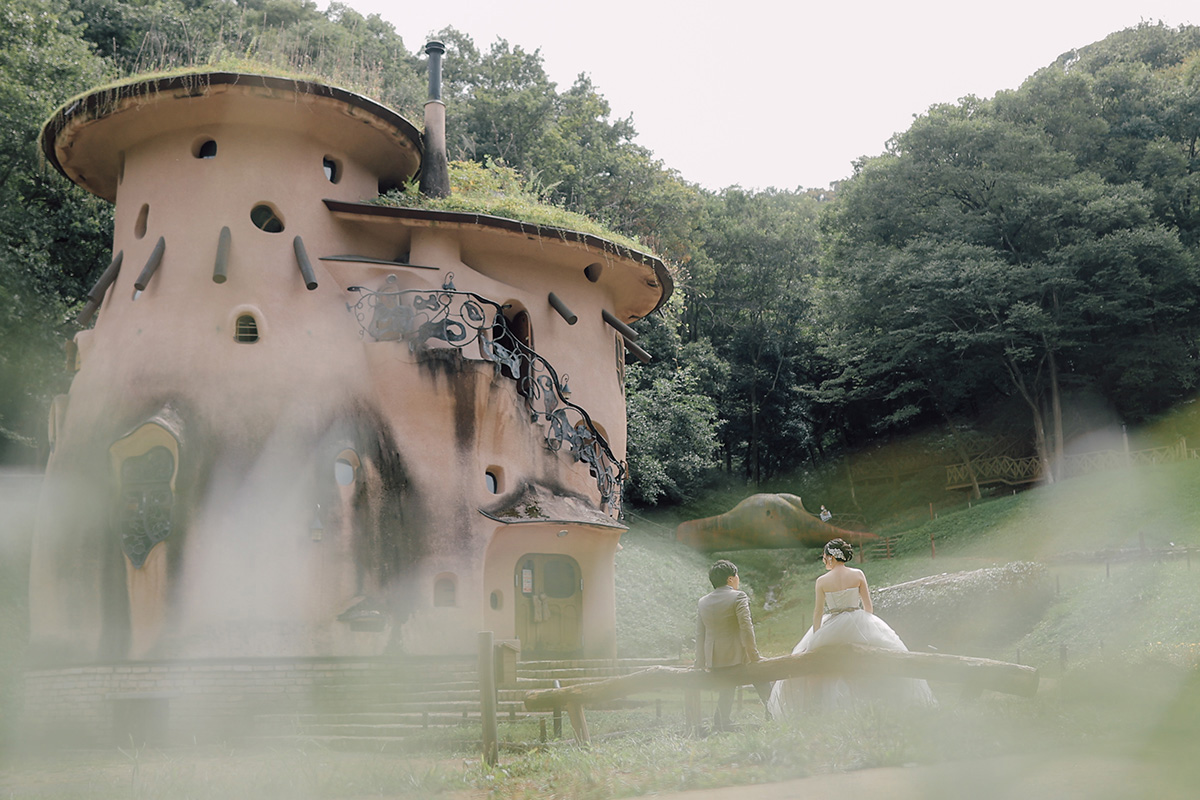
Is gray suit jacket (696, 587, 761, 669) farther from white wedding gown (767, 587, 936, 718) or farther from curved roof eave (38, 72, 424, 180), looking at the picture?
curved roof eave (38, 72, 424, 180)

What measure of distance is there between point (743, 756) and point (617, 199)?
33.0m

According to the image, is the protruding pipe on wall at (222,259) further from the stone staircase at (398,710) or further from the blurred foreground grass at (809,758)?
the blurred foreground grass at (809,758)

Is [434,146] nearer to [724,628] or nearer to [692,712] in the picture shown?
[724,628]

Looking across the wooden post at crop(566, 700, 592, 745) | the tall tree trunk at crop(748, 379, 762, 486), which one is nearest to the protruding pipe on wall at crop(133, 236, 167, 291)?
the wooden post at crop(566, 700, 592, 745)

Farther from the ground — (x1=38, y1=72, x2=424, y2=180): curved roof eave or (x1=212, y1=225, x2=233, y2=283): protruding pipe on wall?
(x1=38, y1=72, x2=424, y2=180): curved roof eave

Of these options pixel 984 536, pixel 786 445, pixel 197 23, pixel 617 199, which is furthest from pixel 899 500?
pixel 197 23

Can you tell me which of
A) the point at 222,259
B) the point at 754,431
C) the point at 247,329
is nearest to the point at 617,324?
the point at 247,329

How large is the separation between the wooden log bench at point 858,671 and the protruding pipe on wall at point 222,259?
1033cm

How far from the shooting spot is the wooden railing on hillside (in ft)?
113

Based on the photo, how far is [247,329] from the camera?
16.2m

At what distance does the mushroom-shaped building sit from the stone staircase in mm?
643

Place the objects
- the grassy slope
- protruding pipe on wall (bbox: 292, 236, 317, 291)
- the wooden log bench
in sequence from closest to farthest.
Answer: the wooden log bench
protruding pipe on wall (bbox: 292, 236, 317, 291)
the grassy slope

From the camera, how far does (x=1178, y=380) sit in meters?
37.4

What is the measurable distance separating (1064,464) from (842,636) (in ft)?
105
